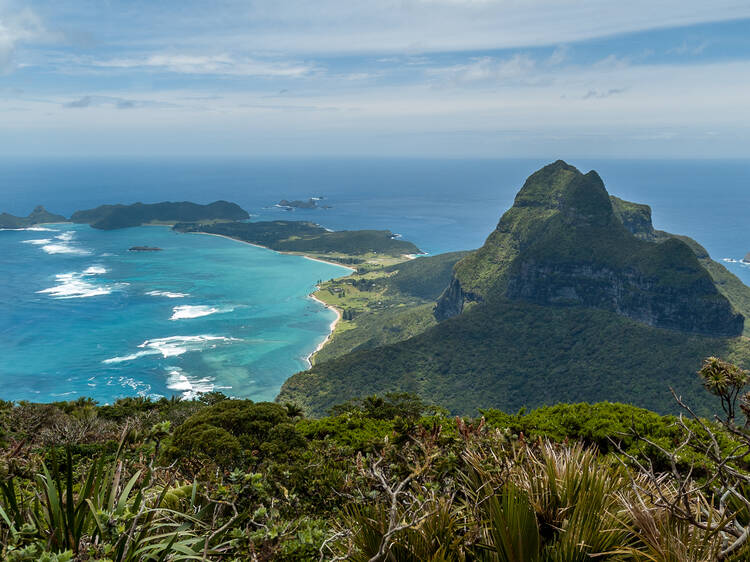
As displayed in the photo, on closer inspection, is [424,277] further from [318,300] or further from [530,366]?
[530,366]

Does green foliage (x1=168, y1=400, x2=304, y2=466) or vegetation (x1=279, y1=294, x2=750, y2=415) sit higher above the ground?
green foliage (x1=168, y1=400, x2=304, y2=466)

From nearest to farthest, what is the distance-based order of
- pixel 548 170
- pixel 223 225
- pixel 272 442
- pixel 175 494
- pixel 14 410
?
pixel 175 494 < pixel 272 442 < pixel 14 410 < pixel 548 170 < pixel 223 225

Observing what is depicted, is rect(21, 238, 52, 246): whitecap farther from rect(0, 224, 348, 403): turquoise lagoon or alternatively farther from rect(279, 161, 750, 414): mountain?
rect(279, 161, 750, 414): mountain

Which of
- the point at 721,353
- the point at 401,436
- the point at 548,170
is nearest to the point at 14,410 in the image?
the point at 401,436

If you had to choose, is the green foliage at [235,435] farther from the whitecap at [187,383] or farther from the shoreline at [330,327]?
the shoreline at [330,327]

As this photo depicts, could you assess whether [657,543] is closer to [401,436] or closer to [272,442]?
[401,436]

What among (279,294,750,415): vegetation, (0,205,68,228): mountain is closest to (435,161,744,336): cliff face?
(279,294,750,415): vegetation
